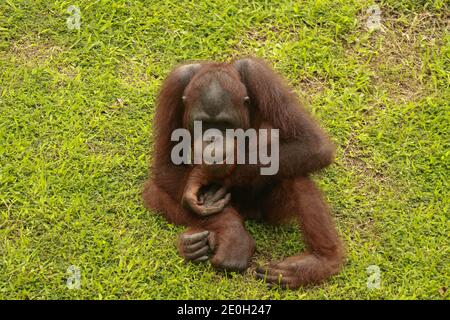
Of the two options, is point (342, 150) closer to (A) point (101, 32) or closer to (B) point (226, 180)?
(B) point (226, 180)

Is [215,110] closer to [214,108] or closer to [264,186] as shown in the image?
[214,108]

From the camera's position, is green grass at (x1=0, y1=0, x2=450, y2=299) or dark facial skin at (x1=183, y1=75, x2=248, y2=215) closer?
dark facial skin at (x1=183, y1=75, x2=248, y2=215)

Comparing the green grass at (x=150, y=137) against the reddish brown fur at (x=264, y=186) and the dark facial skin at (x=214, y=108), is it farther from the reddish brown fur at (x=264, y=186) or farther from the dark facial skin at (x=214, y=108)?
the dark facial skin at (x=214, y=108)

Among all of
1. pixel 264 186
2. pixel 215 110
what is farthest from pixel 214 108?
pixel 264 186

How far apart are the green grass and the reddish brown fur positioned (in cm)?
10

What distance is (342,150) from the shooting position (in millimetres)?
5105

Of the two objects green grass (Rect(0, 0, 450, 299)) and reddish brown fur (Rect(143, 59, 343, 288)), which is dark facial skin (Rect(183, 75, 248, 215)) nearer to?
reddish brown fur (Rect(143, 59, 343, 288))

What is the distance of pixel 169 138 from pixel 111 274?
889 millimetres

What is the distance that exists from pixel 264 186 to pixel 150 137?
105 cm

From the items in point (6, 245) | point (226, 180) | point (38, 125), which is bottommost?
point (6, 245)

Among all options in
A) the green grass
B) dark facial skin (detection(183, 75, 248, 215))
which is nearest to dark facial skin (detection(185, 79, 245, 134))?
dark facial skin (detection(183, 75, 248, 215))

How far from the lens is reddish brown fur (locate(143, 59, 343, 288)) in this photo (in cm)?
424

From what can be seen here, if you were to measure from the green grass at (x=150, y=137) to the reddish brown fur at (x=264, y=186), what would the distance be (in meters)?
0.10
